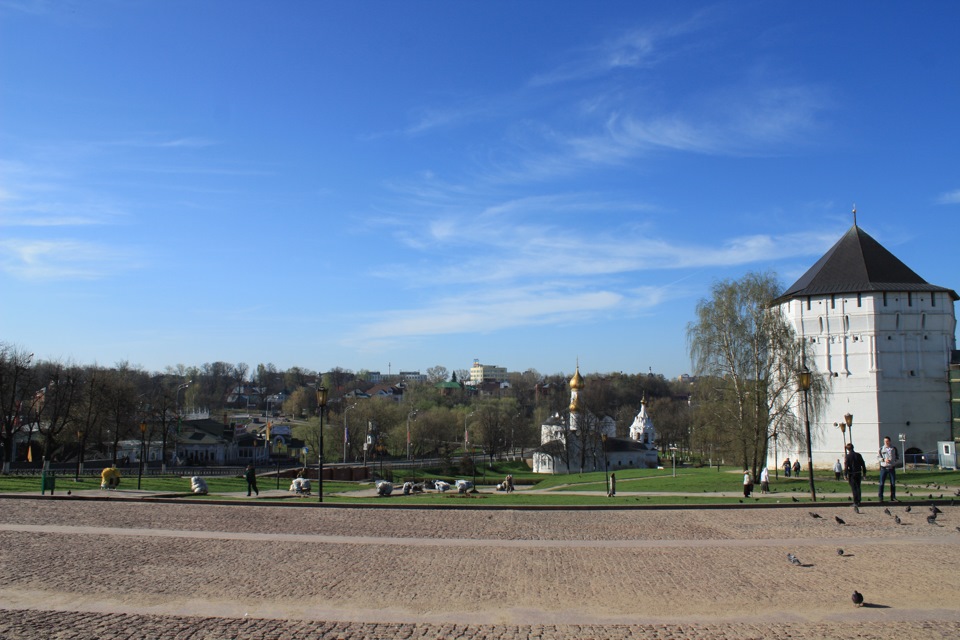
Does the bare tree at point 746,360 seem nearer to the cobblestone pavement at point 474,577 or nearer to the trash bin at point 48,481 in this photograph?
the cobblestone pavement at point 474,577

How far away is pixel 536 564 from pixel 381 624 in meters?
4.12

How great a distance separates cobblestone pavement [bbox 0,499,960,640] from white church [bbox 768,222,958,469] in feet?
118

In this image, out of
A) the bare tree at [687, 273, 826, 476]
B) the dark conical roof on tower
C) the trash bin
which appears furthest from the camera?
the dark conical roof on tower

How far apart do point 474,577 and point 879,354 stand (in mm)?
48026

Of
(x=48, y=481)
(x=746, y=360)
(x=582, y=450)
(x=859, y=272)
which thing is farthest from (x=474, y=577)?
(x=582, y=450)

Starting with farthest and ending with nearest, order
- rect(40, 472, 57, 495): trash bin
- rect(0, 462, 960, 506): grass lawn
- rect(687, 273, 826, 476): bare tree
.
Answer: rect(687, 273, 826, 476): bare tree → rect(40, 472, 57, 495): trash bin → rect(0, 462, 960, 506): grass lawn

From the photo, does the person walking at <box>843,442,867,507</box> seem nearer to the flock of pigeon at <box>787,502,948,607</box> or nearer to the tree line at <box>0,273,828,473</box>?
the flock of pigeon at <box>787,502,948,607</box>

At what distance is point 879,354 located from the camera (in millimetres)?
50500

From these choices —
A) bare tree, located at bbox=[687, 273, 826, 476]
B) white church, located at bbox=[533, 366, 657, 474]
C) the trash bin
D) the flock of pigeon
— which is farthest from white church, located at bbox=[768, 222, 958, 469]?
the trash bin

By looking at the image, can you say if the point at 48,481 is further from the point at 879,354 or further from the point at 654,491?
the point at 879,354

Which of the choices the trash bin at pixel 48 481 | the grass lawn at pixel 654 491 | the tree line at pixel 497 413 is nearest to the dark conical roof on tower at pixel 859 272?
the tree line at pixel 497 413

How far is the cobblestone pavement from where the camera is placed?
8.38 metres

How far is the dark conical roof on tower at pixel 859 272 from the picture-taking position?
5103 centimetres

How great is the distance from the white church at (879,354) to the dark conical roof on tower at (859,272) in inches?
2.8
